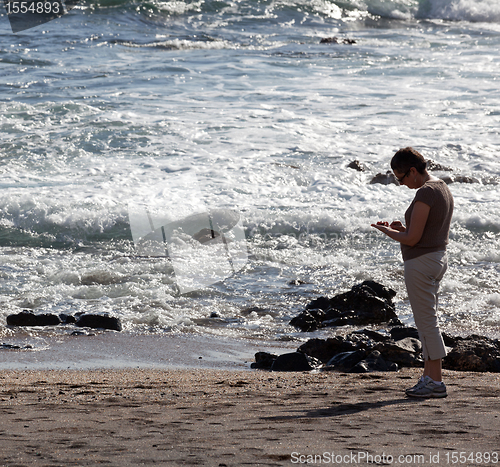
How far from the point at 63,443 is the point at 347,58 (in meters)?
20.2

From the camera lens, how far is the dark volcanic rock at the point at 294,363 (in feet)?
16.2

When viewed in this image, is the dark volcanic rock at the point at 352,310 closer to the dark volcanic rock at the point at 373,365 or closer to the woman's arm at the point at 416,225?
the dark volcanic rock at the point at 373,365

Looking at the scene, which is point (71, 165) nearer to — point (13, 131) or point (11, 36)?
point (13, 131)

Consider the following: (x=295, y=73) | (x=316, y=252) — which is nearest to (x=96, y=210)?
(x=316, y=252)

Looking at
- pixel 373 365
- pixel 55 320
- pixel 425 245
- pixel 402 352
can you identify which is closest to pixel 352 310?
pixel 402 352

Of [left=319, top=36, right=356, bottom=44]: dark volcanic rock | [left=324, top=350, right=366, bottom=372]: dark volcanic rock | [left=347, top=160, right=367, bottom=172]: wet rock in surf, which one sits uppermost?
[left=319, top=36, right=356, bottom=44]: dark volcanic rock

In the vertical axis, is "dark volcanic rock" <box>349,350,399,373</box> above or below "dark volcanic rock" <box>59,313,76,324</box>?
above

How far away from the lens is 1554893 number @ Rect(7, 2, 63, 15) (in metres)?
24.4

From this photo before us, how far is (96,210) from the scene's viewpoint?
994 centimetres

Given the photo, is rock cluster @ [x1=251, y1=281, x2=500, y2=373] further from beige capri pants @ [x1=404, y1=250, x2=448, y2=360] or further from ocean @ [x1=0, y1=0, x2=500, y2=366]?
beige capri pants @ [x1=404, y1=250, x2=448, y2=360]

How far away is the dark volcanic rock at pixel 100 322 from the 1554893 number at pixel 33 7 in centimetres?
2178

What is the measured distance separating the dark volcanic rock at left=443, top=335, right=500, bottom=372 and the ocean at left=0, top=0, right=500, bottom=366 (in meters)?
0.99

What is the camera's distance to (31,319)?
6.04 metres

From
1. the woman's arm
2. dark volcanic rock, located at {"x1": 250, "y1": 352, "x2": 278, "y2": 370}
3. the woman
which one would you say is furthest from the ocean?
the woman's arm
